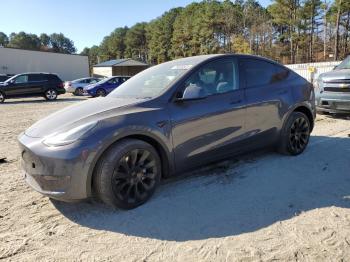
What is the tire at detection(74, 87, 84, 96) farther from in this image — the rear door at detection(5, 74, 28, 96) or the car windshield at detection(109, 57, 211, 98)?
the car windshield at detection(109, 57, 211, 98)

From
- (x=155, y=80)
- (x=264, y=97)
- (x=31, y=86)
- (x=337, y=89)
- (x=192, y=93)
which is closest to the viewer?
(x=192, y=93)

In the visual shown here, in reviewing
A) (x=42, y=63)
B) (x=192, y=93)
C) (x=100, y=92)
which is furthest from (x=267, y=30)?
(x=192, y=93)

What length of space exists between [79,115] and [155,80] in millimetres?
1145

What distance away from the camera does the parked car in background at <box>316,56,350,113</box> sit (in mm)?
8078

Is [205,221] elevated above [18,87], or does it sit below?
below

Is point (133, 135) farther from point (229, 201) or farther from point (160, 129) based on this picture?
point (229, 201)

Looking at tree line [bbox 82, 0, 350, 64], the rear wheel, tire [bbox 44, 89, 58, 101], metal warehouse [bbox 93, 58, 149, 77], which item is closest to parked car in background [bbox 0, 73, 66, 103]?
tire [bbox 44, 89, 58, 101]

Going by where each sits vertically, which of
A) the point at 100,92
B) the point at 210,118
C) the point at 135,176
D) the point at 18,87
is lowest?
the point at 135,176

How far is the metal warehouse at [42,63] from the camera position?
3931 centimetres

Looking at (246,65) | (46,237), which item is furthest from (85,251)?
(246,65)

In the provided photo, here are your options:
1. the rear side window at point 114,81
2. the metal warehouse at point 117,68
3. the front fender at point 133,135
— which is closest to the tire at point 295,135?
the front fender at point 133,135

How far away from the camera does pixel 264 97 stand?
4.94 meters

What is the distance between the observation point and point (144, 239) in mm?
3176

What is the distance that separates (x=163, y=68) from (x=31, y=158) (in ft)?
7.00
